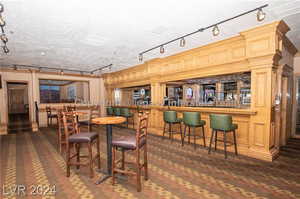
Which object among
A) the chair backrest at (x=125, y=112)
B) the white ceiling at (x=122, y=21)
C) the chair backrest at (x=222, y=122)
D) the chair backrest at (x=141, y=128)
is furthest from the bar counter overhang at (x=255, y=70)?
the chair backrest at (x=141, y=128)

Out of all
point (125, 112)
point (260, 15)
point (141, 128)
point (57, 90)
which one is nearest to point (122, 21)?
point (141, 128)

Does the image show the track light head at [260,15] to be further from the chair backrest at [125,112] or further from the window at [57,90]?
the window at [57,90]

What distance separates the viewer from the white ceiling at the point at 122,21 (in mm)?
2283

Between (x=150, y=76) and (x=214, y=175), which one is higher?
(x=150, y=76)

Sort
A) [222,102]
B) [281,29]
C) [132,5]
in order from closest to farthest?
[132,5]
[281,29]
[222,102]

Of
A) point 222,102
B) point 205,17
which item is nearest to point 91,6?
point 205,17

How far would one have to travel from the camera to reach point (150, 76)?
580cm

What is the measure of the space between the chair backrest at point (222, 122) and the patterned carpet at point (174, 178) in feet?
2.17

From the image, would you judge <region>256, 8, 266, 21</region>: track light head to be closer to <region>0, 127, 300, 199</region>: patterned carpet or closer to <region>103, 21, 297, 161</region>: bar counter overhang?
<region>103, 21, 297, 161</region>: bar counter overhang

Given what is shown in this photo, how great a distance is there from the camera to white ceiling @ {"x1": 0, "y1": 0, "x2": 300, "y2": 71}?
7.49 ft

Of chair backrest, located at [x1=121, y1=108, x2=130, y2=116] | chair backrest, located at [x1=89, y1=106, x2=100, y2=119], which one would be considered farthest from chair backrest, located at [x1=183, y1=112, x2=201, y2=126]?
chair backrest, located at [x1=121, y1=108, x2=130, y2=116]

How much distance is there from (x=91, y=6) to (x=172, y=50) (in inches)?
106

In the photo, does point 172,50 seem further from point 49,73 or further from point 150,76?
point 49,73

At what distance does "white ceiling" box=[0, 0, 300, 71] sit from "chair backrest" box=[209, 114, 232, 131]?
1832 millimetres
